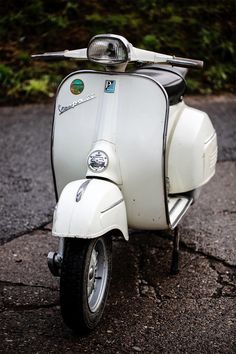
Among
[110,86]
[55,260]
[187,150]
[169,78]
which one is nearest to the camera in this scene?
[55,260]

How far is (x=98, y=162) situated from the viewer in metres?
3.12

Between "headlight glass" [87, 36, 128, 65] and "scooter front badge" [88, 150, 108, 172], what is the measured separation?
1.39ft

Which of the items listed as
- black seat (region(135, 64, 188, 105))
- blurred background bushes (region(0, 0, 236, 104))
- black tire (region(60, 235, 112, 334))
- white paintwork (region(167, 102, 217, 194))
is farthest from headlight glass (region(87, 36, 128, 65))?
blurred background bushes (region(0, 0, 236, 104))

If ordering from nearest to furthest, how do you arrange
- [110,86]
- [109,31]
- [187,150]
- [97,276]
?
[97,276]
[110,86]
[187,150]
[109,31]

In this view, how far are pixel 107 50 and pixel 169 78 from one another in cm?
59

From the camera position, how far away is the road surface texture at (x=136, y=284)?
9.69 ft

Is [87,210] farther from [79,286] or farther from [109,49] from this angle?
[109,49]

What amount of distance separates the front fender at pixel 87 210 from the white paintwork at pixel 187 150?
47 cm

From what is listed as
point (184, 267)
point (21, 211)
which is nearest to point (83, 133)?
point (184, 267)

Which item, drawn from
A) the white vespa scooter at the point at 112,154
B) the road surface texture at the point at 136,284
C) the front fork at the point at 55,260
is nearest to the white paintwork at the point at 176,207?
the white vespa scooter at the point at 112,154

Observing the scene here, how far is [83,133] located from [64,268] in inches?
29.0

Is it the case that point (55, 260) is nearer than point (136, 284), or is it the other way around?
point (55, 260)

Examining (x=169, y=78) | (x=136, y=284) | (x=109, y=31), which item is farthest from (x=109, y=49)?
(x=109, y=31)

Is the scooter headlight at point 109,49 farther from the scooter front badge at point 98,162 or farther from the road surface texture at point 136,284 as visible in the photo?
the road surface texture at point 136,284
